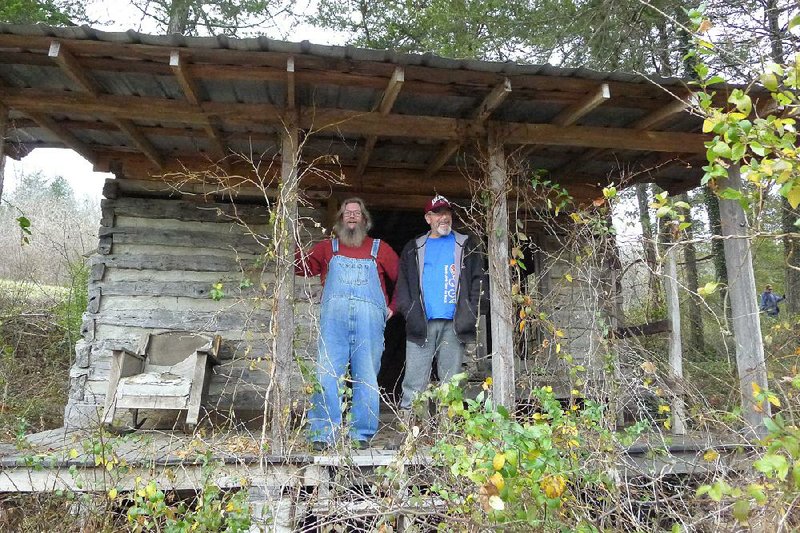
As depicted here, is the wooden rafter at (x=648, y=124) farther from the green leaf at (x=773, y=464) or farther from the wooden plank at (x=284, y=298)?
the green leaf at (x=773, y=464)

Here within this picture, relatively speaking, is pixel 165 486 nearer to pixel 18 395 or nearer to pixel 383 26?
pixel 18 395

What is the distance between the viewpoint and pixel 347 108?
16.7ft

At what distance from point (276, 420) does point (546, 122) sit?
11.0 ft

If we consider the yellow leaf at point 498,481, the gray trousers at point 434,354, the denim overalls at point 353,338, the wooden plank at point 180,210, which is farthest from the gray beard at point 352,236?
the yellow leaf at point 498,481

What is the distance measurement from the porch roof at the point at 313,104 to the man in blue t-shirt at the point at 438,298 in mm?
892

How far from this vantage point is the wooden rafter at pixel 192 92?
410 cm

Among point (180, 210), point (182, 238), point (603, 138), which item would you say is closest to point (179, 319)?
point (182, 238)

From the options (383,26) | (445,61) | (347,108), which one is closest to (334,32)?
(383,26)

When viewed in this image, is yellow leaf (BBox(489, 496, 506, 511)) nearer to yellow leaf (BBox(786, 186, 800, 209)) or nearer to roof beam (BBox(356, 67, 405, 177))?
yellow leaf (BBox(786, 186, 800, 209))

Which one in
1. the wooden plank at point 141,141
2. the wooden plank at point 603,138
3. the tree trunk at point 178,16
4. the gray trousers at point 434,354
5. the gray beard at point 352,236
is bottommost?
the gray trousers at point 434,354

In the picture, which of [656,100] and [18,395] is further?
[18,395]

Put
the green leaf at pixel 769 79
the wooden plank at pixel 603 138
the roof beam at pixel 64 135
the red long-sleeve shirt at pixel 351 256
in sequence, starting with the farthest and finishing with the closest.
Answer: the wooden plank at pixel 603 138 < the roof beam at pixel 64 135 < the red long-sleeve shirt at pixel 351 256 < the green leaf at pixel 769 79

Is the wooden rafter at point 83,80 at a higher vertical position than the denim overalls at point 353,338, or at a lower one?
higher

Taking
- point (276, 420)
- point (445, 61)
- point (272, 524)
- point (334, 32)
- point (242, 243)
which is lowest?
point (272, 524)
